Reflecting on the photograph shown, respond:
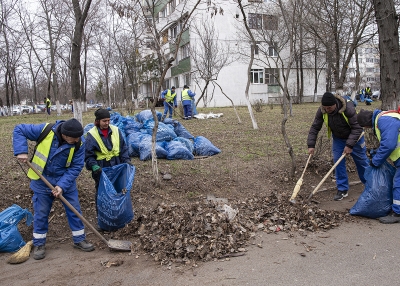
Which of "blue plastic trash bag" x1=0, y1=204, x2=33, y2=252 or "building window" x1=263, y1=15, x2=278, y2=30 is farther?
"building window" x1=263, y1=15, x2=278, y2=30

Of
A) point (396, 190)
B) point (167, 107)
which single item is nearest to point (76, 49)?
point (396, 190)

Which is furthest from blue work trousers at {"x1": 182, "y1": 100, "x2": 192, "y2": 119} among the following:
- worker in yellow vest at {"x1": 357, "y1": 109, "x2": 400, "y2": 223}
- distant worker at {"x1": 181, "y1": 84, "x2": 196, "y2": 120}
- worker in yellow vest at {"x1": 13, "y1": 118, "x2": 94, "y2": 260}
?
worker in yellow vest at {"x1": 13, "y1": 118, "x2": 94, "y2": 260}

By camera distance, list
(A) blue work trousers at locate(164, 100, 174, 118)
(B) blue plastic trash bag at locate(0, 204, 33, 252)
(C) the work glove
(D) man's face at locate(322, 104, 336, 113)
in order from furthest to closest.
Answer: (A) blue work trousers at locate(164, 100, 174, 118), (D) man's face at locate(322, 104, 336, 113), (C) the work glove, (B) blue plastic trash bag at locate(0, 204, 33, 252)

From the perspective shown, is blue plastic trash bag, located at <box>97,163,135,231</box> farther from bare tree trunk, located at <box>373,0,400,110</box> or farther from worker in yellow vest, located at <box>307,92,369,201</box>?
bare tree trunk, located at <box>373,0,400,110</box>

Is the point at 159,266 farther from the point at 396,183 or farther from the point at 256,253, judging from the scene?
the point at 396,183

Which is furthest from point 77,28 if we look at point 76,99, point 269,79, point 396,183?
point 269,79

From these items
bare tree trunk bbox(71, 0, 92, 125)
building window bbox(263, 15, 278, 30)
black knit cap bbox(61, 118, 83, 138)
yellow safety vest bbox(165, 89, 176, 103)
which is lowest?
black knit cap bbox(61, 118, 83, 138)

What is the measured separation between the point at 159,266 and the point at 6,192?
9.33 feet

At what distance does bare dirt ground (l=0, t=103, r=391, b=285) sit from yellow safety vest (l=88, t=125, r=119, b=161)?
858 mm

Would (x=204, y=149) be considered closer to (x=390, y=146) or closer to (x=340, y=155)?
(x=340, y=155)

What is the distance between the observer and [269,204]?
15.3 feet

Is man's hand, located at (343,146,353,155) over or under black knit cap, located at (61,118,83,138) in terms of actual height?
under

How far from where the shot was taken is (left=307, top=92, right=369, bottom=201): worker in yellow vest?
4.76 meters

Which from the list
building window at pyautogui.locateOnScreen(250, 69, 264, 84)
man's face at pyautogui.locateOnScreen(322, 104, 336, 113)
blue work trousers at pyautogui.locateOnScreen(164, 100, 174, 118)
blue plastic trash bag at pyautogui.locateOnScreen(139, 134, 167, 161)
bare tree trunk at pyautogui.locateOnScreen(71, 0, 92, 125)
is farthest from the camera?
building window at pyautogui.locateOnScreen(250, 69, 264, 84)
